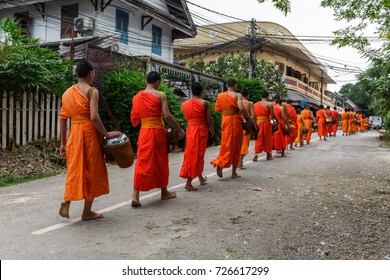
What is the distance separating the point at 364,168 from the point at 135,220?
23.2 feet

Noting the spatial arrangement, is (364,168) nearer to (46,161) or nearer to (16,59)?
(46,161)

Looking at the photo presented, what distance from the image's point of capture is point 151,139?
562 centimetres

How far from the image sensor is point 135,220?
489cm

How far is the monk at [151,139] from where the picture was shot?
5.58 metres

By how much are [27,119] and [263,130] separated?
588cm

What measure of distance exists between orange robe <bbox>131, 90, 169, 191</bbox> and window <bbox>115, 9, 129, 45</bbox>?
1440 cm

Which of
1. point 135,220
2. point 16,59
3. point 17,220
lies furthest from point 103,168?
point 16,59

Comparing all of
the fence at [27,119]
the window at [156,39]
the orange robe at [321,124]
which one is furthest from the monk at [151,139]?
the window at [156,39]

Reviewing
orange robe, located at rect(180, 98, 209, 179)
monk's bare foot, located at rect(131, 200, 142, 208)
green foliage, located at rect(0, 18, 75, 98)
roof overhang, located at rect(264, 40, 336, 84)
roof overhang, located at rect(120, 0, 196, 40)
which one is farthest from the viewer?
roof overhang, located at rect(264, 40, 336, 84)

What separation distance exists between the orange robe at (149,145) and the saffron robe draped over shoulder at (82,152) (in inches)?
36.6

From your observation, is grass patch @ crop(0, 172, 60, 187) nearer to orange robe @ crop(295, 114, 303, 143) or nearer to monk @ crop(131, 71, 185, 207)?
monk @ crop(131, 71, 185, 207)

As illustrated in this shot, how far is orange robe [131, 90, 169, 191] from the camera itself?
558 cm

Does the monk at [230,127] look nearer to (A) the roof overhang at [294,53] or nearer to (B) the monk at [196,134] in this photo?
(B) the monk at [196,134]

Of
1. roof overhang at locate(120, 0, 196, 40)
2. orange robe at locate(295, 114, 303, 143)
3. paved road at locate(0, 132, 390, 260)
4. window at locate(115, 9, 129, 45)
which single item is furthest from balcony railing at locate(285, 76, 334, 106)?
paved road at locate(0, 132, 390, 260)
